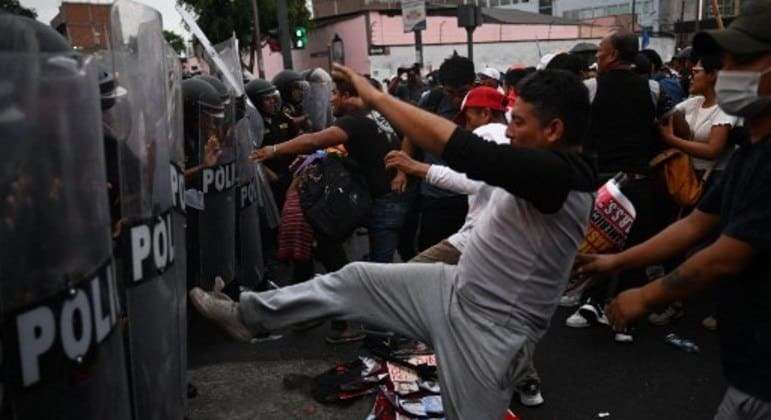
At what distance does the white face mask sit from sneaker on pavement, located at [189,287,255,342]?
68.5 inches

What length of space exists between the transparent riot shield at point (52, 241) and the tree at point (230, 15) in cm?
2783

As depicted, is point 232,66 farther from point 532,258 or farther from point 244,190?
point 532,258

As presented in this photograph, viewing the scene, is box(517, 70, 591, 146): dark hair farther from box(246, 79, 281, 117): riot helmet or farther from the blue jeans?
box(246, 79, 281, 117): riot helmet

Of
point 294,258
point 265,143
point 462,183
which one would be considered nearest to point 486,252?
point 462,183

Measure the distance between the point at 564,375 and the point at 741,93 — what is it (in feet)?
8.09

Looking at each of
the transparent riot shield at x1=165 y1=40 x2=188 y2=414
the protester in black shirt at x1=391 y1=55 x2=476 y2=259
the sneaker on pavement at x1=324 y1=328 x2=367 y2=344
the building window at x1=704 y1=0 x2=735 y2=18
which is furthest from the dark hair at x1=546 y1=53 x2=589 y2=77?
the building window at x1=704 y1=0 x2=735 y2=18

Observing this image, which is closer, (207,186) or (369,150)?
(207,186)

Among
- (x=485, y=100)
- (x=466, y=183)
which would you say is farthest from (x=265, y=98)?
(x=466, y=183)

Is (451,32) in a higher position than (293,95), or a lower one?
higher

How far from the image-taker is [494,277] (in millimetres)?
2148

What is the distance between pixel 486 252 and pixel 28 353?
137 cm

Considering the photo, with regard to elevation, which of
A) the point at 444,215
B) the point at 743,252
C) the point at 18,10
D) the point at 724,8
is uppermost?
the point at 724,8

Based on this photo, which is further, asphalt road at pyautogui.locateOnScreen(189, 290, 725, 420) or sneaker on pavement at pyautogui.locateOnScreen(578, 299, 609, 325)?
sneaker on pavement at pyautogui.locateOnScreen(578, 299, 609, 325)

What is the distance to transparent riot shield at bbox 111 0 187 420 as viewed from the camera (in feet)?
7.05
